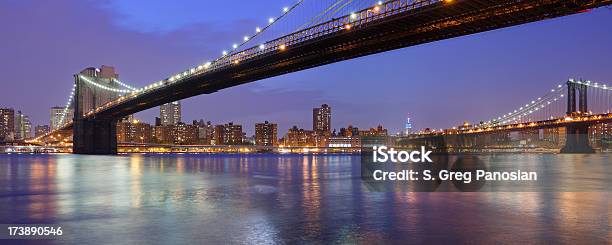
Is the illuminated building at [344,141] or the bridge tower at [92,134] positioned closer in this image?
the bridge tower at [92,134]

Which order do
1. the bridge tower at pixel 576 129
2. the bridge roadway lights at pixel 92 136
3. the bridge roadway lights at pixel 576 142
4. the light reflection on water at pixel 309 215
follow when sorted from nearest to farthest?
1. the light reflection on water at pixel 309 215
2. the bridge roadway lights at pixel 92 136
3. the bridge tower at pixel 576 129
4. the bridge roadway lights at pixel 576 142

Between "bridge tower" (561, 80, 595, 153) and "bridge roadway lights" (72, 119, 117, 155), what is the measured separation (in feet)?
199

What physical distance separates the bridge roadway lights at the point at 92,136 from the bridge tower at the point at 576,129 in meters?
60.6

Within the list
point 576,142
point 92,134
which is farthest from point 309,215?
point 576,142

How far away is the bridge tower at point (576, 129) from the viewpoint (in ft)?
272

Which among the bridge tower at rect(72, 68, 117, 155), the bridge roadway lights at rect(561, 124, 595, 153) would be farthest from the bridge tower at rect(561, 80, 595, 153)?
the bridge tower at rect(72, 68, 117, 155)

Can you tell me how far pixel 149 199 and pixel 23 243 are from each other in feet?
26.2

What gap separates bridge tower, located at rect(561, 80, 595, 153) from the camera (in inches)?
3263

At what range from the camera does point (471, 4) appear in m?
27.6

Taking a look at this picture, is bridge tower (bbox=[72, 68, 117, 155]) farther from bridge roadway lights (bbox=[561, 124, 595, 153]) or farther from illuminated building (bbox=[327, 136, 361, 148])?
illuminated building (bbox=[327, 136, 361, 148])

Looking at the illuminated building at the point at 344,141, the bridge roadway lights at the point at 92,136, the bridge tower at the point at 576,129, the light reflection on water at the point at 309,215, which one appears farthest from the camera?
the illuminated building at the point at 344,141

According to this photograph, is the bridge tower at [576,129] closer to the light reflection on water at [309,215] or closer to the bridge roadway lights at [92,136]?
the bridge roadway lights at [92,136]

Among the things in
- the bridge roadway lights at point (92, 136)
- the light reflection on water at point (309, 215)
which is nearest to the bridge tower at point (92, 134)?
the bridge roadway lights at point (92, 136)

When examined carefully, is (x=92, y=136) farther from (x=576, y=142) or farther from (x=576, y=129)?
(x=576, y=142)
